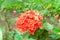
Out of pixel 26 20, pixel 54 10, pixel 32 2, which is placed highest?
pixel 32 2

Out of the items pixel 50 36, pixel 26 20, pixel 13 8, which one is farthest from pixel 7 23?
pixel 13 8

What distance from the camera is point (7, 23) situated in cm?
141

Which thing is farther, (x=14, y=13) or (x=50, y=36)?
(x=14, y=13)

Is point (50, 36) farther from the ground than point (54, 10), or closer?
closer

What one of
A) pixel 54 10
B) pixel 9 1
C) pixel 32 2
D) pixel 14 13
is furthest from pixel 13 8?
pixel 9 1

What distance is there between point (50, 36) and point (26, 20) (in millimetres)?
206

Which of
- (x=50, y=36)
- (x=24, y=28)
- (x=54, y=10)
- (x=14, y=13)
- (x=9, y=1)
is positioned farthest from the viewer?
(x=14, y=13)

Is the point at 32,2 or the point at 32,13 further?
the point at 32,2

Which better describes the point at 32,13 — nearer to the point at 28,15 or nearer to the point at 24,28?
the point at 28,15

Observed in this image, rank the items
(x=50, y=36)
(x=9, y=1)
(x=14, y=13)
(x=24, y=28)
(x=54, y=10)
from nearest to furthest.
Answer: (x=24, y=28) < (x=50, y=36) < (x=9, y=1) < (x=54, y=10) < (x=14, y=13)

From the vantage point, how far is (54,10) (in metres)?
3.39

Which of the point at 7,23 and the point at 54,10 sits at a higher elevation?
the point at 54,10

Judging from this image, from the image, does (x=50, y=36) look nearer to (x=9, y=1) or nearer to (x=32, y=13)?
(x=32, y=13)

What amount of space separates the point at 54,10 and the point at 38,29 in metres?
1.99
